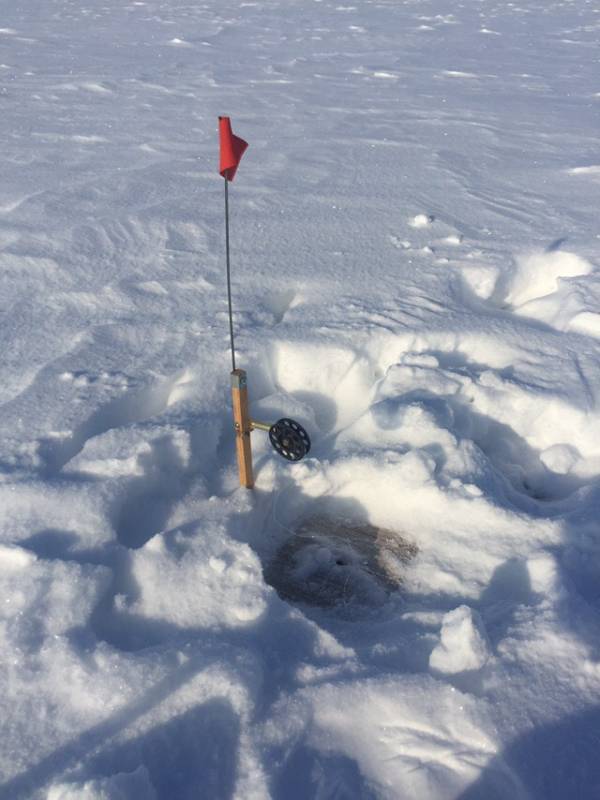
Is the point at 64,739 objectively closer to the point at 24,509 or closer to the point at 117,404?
the point at 24,509

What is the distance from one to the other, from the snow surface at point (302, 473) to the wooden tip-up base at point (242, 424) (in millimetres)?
97

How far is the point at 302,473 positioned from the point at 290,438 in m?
0.32

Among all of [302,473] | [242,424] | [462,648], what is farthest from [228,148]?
[462,648]

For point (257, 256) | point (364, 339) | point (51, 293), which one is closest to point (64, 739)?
point (364, 339)

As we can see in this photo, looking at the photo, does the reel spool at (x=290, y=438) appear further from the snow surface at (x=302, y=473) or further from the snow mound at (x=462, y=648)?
the snow mound at (x=462, y=648)

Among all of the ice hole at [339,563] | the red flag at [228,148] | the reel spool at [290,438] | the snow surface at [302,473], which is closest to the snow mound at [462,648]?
the snow surface at [302,473]

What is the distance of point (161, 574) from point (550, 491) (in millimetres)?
1488

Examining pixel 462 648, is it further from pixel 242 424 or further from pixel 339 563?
pixel 242 424

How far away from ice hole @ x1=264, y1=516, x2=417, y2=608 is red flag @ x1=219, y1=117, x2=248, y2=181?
127 centimetres

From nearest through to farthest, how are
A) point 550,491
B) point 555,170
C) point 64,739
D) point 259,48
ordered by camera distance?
1. point 64,739
2. point 550,491
3. point 555,170
4. point 259,48

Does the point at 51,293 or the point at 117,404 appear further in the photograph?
the point at 51,293

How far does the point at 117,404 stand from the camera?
8.77ft

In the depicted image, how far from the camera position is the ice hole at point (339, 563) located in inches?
86.4

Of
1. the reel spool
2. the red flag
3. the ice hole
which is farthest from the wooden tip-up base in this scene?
the red flag
